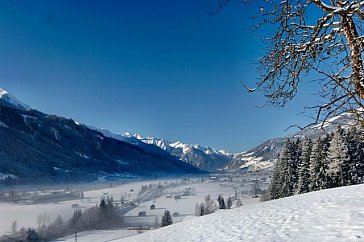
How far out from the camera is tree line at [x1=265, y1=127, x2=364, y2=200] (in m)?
28.4

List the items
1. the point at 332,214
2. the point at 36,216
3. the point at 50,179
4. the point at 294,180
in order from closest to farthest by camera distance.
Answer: the point at 332,214, the point at 294,180, the point at 36,216, the point at 50,179

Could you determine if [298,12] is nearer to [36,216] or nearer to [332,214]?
[332,214]

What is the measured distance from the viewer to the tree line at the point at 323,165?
93.2 ft

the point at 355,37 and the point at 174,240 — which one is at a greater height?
the point at 355,37

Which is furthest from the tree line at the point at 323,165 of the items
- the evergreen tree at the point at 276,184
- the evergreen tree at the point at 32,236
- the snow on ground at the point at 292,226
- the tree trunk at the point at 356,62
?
the evergreen tree at the point at 32,236

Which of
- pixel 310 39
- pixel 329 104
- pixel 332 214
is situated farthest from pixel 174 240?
pixel 310 39

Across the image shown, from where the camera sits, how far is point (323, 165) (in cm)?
3028

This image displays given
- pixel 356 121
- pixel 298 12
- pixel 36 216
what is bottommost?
pixel 36 216

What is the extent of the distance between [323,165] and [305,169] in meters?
2.92

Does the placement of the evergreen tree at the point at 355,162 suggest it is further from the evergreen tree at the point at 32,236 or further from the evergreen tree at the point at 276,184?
the evergreen tree at the point at 32,236

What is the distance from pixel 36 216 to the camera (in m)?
74.2

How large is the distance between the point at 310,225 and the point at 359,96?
2.39 m

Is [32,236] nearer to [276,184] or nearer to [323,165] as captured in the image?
[276,184]

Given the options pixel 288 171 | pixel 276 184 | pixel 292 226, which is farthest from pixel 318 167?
pixel 292 226
